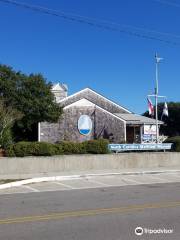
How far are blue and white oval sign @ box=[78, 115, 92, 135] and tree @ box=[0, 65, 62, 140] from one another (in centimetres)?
605

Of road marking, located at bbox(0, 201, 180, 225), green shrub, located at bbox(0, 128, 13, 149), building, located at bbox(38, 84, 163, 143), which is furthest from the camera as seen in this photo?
building, located at bbox(38, 84, 163, 143)

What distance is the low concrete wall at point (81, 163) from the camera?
22.1 metres

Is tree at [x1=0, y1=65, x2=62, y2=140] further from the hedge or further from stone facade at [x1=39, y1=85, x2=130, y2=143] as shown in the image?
the hedge

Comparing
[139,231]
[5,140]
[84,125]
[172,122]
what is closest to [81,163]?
[5,140]

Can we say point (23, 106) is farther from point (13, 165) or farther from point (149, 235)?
point (149, 235)

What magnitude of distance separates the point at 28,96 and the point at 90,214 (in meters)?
25.2

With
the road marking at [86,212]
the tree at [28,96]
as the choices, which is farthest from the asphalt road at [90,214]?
the tree at [28,96]

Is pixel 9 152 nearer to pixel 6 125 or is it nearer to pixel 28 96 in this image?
pixel 6 125

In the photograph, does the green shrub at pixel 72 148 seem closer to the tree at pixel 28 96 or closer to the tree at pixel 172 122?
the tree at pixel 28 96

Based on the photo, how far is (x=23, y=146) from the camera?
23.0 metres

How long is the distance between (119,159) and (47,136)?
17.8m

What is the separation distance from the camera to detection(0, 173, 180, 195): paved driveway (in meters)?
17.1

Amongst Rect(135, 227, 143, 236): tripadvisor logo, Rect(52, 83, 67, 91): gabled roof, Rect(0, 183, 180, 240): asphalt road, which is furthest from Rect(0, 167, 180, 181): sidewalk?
Rect(52, 83, 67, 91): gabled roof

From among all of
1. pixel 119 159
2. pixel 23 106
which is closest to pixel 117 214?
Answer: pixel 119 159
